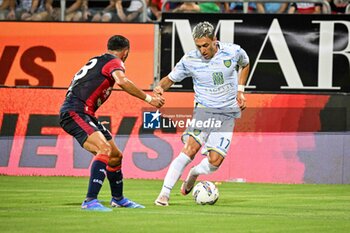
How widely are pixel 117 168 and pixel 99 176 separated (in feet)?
2.29

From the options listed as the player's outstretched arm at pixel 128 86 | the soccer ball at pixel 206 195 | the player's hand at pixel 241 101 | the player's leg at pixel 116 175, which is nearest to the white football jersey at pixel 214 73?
the player's hand at pixel 241 101

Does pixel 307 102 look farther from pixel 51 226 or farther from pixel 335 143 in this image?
pixel 51 226

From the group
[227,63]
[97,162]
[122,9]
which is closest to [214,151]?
[227,63]

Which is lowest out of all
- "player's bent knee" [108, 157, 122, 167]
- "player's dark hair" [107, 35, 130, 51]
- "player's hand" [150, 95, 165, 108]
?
"player's bent knee" [108, 157, 122, 167]

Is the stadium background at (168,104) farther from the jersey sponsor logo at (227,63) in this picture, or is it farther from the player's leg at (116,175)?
the player's leg at (116,175)

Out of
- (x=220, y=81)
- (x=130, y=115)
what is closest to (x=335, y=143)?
(x=130, y=115)

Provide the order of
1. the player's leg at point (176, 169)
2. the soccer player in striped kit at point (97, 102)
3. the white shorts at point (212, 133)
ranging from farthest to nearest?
the white shorts at point (212, 133)
the player's leg at point (176, 169)
the soccer player in striped kit at point (97, 102)

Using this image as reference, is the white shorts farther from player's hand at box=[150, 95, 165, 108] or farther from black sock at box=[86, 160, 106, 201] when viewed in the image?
black sock at box=[86, 160, 106, 201]

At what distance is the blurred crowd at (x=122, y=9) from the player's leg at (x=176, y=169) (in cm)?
693

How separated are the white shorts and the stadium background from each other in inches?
192

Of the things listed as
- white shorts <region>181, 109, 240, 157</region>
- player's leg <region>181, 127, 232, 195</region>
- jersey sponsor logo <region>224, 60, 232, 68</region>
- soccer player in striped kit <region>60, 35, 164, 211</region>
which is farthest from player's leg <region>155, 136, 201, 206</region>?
jersey sponsor logo <region>224, 60, 232, 68</region>

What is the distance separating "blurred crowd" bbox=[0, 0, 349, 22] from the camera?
Answer: 2078 cm

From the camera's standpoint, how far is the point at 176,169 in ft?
45.2

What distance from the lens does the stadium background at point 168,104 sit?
1916cm
